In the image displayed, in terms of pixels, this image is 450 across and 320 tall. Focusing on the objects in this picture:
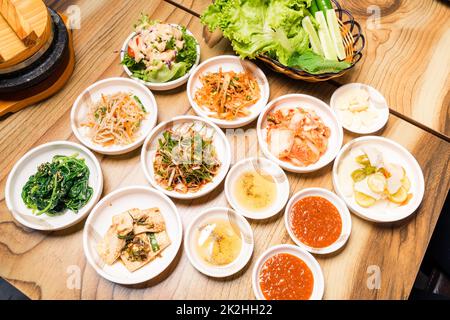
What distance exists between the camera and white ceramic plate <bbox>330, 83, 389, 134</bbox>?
2590 mm

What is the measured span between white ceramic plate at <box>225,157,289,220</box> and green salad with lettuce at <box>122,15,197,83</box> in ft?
2.77

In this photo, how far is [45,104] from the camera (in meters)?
2.71

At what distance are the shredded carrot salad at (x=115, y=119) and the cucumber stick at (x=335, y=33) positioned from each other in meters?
1.47

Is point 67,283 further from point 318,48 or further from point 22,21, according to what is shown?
point 318,48

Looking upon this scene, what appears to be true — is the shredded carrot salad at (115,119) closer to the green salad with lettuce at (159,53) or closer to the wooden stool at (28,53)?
the green salad with lettuce at (159,53)

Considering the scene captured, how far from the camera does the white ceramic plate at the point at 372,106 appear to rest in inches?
102

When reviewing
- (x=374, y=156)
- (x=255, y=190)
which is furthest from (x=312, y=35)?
(x=255, y=190)

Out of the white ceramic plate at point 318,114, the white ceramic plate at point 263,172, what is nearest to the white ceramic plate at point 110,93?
the white ceramic plate at point 263,172

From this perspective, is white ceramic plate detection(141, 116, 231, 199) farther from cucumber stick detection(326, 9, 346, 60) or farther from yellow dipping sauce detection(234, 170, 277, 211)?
cucumber stick detection(326, 9, 346, 60)

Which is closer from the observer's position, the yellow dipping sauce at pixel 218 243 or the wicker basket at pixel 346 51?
the yellow dipping sauce at pixel 218 243

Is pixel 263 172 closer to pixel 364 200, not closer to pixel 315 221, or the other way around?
pixel 315 221

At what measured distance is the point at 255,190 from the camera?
2.44m

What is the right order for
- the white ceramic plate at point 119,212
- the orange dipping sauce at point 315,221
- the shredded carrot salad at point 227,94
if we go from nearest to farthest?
1. the white ceramic plate at point 119,212
2. the orange dipping sauce at point 315,221
3. the shredded carrot salad at point 227,94

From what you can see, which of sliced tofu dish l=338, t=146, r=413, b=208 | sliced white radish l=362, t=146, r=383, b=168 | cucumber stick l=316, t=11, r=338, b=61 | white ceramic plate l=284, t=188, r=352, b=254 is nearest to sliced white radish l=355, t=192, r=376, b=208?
sliced tofu dish l=338, t=146, r=413, b=208
